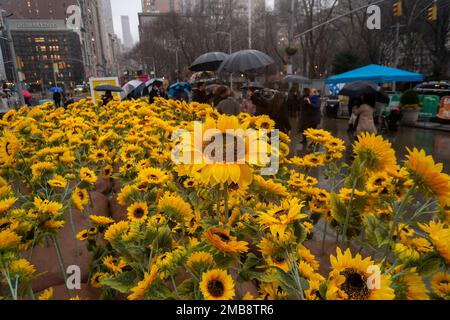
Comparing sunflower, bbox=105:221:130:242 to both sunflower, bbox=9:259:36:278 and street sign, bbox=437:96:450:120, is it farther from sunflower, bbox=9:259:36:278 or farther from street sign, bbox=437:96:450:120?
street sign, bbox=437:96:450:120

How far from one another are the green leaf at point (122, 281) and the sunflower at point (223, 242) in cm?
35

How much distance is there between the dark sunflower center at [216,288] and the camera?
0.96 m

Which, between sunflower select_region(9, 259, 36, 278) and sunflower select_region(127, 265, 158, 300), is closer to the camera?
sunflower select_region(127, 265, 158, 300)

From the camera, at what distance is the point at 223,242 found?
0.99m

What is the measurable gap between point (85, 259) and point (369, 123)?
682 cm

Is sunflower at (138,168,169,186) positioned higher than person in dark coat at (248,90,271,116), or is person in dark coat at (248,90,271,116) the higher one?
sunflower at (138,168,169,186)

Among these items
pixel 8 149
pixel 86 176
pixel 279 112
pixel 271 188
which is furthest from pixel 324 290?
pixel 279 112

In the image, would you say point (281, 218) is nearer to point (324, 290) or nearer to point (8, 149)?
point (324, 290)

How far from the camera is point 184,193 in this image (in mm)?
1934

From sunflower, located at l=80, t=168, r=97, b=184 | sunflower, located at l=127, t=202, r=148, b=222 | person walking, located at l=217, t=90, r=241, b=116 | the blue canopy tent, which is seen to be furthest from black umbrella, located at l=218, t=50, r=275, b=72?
the blue canopy tent

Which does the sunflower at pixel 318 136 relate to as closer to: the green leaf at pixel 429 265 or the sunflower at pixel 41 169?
the green leaf at pixel 429 265

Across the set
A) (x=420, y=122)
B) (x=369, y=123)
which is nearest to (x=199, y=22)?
(x=420, y=122)

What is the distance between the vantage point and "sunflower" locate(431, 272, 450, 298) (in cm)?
91

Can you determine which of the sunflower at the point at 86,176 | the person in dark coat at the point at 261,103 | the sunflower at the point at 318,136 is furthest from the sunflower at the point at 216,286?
the person in dark coat at the point at 261,103
